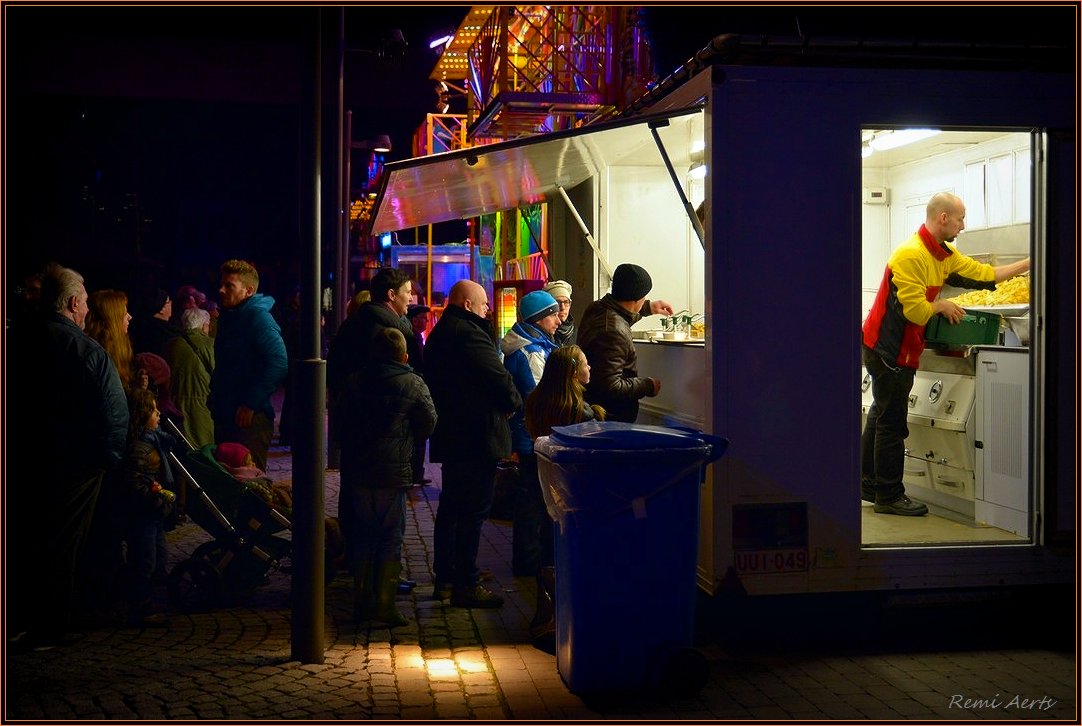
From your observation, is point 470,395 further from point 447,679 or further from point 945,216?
point 945,216

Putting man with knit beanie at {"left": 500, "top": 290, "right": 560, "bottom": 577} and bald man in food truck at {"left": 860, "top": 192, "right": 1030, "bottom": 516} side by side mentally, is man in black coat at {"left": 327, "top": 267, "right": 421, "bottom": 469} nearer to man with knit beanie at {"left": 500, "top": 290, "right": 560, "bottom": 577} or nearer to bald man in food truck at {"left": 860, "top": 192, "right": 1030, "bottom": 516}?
man with knit beanie at {"left": 500, "top": 290, "right": 560, "bottom": 577}

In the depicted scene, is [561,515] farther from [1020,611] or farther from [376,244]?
[376,244]

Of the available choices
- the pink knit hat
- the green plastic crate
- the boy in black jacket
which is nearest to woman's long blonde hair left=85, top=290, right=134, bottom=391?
the pink knit hat

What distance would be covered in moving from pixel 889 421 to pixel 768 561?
77.3 inches

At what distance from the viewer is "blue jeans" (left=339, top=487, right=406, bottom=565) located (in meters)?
6.52

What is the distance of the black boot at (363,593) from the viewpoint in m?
6.58

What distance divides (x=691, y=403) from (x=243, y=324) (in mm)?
3090

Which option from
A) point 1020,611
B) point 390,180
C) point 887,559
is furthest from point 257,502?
point 1020,611

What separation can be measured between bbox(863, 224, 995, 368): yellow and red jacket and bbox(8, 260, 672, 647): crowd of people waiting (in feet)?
5.50

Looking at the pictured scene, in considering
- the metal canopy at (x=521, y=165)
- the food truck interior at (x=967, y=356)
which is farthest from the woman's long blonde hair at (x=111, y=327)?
the food truck interior at (x=967, y=356)

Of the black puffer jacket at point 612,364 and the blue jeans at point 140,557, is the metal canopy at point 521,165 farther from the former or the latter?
the blue jeans at point 140,557

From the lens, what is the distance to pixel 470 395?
23.0ft

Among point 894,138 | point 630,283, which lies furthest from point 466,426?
point 894,138

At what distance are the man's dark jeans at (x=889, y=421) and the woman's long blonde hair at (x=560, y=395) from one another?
89.7 inches
